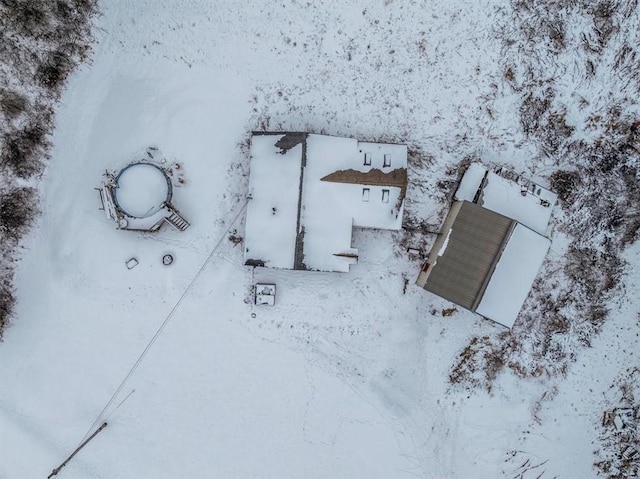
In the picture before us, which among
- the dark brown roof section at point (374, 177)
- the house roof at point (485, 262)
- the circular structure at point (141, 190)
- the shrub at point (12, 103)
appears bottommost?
the house roof at point (485, 262)

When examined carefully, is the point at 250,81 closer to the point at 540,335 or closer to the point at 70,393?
the point at 70,393

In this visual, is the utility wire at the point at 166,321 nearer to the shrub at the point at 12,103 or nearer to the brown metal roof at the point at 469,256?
the brown metal roof at the point at 469,256

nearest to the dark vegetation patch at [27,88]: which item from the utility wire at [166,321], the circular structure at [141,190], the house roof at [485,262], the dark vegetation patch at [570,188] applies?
the circular structure at [141,190]

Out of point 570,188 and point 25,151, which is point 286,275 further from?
point 570,188

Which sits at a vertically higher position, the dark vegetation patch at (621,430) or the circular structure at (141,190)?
the circular structure at (141,190)

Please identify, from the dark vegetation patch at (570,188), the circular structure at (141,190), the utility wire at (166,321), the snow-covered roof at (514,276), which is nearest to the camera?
the circular structure at (141,190)

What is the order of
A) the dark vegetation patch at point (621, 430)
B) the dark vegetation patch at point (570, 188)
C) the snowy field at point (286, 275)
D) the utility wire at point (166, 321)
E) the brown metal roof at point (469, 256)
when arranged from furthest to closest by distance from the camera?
the dark vegetation patch at point (621, 430) → the dark vegetation patch at point (570, 188) → the utility wire at point (166, 321) → the snowy field at point (286, 275) → the brown metal roof at point (469, 256)

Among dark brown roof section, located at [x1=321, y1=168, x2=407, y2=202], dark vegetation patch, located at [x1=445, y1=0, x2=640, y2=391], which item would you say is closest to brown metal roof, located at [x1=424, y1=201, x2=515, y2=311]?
dark brown roof section, located at [x1=321, y1=168, x2=407, y2=202]

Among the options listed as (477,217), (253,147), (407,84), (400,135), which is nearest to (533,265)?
(477,217)
